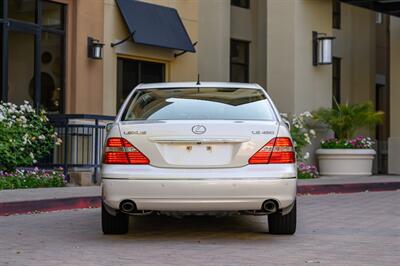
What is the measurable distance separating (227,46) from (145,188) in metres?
13.7

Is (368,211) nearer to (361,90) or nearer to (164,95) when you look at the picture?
(164,95)

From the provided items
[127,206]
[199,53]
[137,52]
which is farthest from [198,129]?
[199,53]

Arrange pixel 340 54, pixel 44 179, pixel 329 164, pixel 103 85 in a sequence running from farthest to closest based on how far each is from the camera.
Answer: pixel 340 54 → pixel 329 164 → pixel 103 85 → pixel 44 179

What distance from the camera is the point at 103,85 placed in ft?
53.4

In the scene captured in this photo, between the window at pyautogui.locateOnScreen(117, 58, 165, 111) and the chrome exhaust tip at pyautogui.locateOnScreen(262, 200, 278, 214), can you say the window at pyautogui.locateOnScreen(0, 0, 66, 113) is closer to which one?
the window at pyautogui.locateOnScreen(117, 58, 165, 111)

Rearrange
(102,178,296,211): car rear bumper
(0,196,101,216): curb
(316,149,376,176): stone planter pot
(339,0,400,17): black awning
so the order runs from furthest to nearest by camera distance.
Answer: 1. (339,0,400,17): black awning
2. (316,149,376,176): stone planter pot
3. (0,196,101,216): curb
4. (102,178,296,211): car rear bumper

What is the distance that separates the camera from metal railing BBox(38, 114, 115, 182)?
13.6 meters

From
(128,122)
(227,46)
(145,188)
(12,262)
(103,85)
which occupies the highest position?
(227,46)

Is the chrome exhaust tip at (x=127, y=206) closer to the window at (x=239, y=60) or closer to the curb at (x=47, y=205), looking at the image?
the curb at (x=47, y=205)

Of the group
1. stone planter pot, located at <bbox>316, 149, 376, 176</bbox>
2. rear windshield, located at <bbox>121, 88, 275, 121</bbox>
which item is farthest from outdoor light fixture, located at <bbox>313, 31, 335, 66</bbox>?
rear windshield, located at <bbox>121, 88, 275, 121</bbox>

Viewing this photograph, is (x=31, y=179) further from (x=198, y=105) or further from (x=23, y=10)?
(x=198, y=105)

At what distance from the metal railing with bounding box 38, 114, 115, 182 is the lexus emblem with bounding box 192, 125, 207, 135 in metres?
6.66

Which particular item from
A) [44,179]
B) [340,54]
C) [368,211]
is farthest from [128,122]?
[340,54]

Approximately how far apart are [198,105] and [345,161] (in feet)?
33.8
